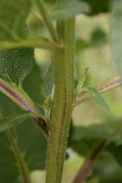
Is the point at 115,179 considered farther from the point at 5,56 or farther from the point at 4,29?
the point at 4,29

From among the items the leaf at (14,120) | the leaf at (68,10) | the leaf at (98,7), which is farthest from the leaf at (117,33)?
the leaf at (98,7)

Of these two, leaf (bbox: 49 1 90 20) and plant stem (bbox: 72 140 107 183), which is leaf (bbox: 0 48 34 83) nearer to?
leaf (bbox: 49 1 90 20)

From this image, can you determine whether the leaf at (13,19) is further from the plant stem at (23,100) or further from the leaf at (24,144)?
the leaf at (24,144)

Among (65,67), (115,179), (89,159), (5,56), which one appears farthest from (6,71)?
(115,179)

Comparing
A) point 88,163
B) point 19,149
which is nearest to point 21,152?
point 19,149

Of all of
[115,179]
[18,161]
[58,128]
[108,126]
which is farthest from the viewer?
[115,179]

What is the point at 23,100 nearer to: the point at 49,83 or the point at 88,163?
the point at 49,83
